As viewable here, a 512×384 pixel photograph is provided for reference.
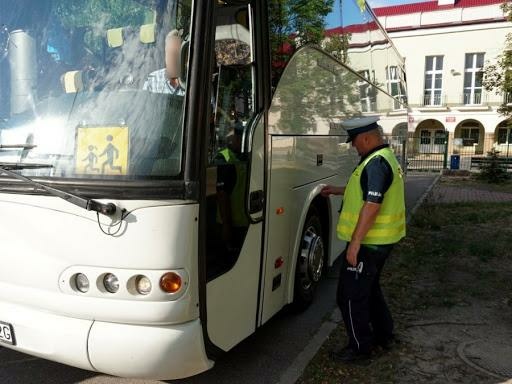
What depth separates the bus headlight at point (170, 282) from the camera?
2561 millimetres

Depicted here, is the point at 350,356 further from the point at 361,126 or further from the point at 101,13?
the point at 101,13

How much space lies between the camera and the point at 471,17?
3806 centimetres

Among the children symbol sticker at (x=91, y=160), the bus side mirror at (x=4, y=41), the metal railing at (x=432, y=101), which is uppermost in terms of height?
the metal railing at (x=432, y=101)

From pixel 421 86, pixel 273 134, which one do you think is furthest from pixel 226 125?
pixel 421 86

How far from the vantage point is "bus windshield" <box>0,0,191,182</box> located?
2.65m

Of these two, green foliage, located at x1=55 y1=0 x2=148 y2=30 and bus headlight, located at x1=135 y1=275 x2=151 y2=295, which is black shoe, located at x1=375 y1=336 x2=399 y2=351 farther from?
green foliage, located at x1=55 y1=0 x2=148 y2=30

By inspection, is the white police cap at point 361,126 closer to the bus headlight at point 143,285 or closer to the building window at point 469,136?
the bus headlight at point 143,285

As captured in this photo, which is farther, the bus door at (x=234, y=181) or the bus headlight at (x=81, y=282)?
the bus door at (x=234, y=181)

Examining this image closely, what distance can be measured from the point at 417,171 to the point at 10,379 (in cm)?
2326

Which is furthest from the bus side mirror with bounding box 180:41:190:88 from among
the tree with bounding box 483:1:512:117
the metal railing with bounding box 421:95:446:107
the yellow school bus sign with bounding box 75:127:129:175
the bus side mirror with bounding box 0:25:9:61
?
the metal railing with bounding box 421:95:446:107

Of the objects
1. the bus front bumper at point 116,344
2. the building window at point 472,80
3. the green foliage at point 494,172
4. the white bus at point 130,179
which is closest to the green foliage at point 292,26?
the white bus at point 130,179

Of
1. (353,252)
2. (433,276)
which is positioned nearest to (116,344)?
(353,252)

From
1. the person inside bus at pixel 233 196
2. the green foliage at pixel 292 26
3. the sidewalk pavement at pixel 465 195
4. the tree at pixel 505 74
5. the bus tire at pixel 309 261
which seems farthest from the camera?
the tree at pixel 505 74

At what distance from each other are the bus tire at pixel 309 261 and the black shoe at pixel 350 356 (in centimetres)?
84
